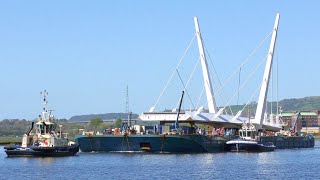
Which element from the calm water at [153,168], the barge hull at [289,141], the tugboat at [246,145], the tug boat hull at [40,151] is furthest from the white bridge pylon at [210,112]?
the tug boat hull at [40,151]

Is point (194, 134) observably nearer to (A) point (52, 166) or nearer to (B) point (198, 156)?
(B) point (198, 156)

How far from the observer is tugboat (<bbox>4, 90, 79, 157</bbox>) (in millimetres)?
111625

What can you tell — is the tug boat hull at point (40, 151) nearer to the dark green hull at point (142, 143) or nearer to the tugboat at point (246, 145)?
the dark green hull at point (142, 143)

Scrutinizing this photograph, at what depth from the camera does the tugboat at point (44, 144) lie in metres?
112

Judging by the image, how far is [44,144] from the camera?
114 metres

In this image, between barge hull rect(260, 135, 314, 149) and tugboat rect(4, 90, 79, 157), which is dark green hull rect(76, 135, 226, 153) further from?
barge hull rect(260, 135, 314, 149)

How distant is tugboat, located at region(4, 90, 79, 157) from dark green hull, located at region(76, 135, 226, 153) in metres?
4.32

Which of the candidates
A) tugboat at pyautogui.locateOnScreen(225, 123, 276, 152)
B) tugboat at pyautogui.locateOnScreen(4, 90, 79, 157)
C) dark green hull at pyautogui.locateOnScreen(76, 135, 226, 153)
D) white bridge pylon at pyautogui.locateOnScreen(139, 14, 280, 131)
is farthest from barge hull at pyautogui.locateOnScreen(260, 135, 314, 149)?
tugboat at pyautogui.locateOnScreen(4, 90, 79, 157)

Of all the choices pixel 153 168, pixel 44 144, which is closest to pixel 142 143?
pixel 44 144

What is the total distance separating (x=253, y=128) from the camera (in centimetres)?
14525

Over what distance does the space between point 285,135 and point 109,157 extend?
74320 mm

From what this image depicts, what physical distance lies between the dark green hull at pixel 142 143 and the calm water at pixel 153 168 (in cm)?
395

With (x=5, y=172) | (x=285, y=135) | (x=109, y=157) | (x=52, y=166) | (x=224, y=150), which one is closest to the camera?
(x=5, y=172)

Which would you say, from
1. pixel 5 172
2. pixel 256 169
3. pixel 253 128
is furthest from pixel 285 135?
pixel 5 172
